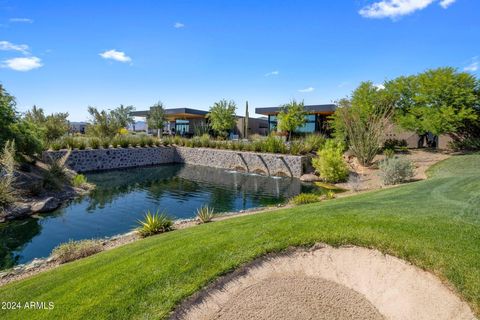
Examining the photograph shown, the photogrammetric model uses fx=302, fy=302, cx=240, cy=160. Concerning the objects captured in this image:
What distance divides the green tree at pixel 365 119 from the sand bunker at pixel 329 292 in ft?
48.4

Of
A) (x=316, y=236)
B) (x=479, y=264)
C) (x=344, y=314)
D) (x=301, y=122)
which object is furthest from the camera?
(x=301, y=122)

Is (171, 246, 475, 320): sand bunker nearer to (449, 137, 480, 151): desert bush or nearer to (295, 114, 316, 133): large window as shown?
(449, 137, 480, 151): desert bush

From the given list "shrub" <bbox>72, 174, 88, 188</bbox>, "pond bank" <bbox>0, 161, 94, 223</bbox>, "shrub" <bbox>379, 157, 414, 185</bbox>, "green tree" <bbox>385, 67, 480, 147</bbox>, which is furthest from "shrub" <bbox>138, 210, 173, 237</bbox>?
"green tree" <bbox>385, 67, 480, 147</bbox>

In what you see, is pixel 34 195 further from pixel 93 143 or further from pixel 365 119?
pixel 365 119

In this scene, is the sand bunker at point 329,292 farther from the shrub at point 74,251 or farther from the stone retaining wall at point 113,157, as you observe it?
the stone retaining wall at point 113,157

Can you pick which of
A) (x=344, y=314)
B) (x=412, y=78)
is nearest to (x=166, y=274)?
(x=344, y=314)

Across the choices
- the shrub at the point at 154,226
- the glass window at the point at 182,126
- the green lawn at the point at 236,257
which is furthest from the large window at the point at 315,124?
Answer: the green lawn at the point at 236,257

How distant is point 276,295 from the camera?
3.71m

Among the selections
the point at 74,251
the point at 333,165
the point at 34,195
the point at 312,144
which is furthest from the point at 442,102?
the point at 34,195

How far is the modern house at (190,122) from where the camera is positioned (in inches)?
1421

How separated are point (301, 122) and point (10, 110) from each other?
68.2 feet

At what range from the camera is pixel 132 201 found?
12555 millimetres

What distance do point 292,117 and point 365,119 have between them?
7354mm

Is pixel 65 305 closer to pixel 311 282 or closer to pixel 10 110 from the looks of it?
pixel 311 282
